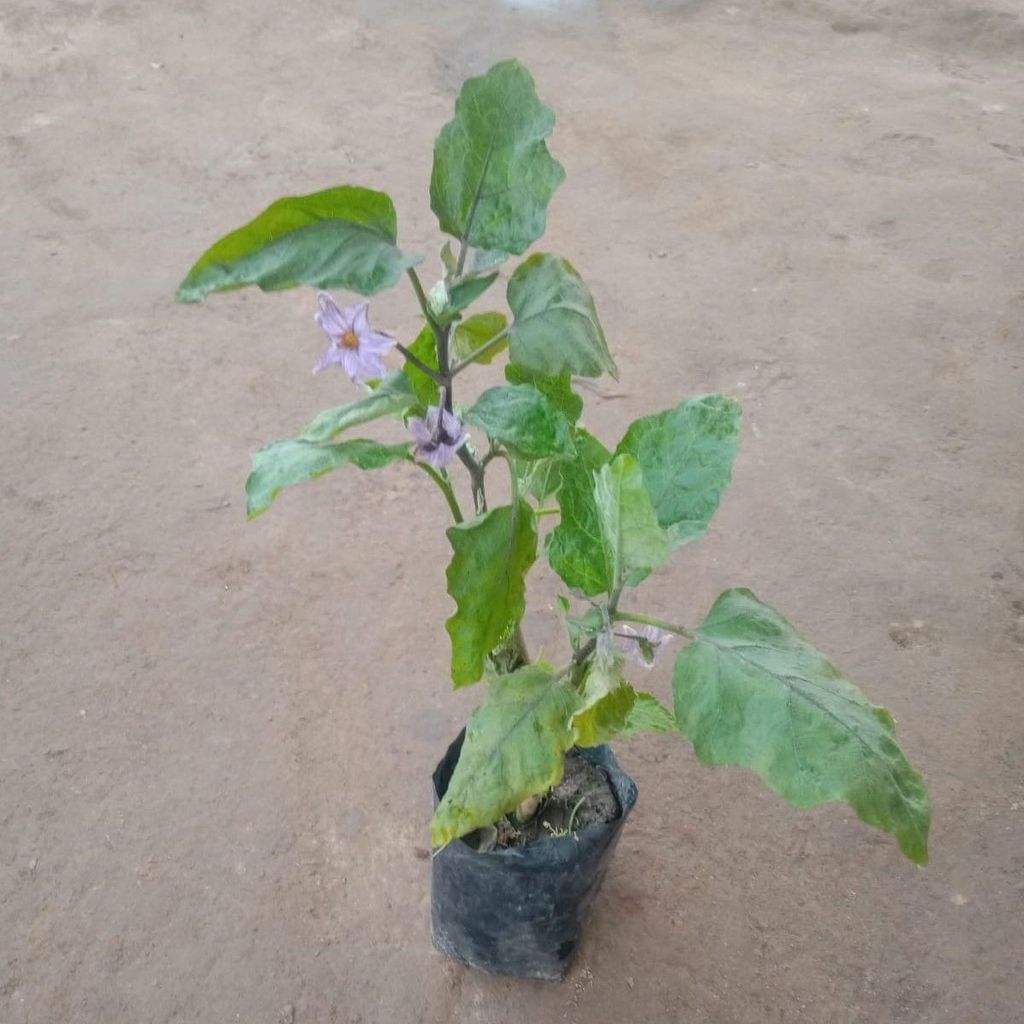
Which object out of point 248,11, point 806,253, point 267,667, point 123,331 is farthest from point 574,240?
point 248,11

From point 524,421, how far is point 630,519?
14 cm

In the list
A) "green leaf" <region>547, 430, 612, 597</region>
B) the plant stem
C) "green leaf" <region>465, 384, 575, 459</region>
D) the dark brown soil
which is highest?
the plant stem

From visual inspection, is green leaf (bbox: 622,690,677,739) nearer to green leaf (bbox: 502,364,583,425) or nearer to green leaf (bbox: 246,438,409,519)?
green leaf (bbox: 502,364,583,425)

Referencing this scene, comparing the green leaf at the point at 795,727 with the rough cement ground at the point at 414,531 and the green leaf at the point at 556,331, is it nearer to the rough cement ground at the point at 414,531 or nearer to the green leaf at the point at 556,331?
the green leaf at the point at 556,331

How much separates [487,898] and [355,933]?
0.32 m

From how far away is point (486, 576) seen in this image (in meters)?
1.09

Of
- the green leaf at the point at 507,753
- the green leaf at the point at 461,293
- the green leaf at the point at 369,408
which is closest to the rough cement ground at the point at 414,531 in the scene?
the green leaf at the point at 507,753

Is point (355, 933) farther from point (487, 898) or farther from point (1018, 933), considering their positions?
point (1018, 933)

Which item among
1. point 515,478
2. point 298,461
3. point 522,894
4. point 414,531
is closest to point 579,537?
point 515,478

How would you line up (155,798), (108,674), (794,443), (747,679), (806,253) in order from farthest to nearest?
(806,253) → (794,443) → (108,674) → (155,798) → (747,679)

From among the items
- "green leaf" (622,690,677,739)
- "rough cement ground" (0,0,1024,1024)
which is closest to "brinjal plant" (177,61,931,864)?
"green leaf" (622,690,677,739)

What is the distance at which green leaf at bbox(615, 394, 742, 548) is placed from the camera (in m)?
1.21

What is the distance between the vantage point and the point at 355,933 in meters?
1.69

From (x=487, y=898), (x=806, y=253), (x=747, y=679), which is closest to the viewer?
(x=747, y=679)
